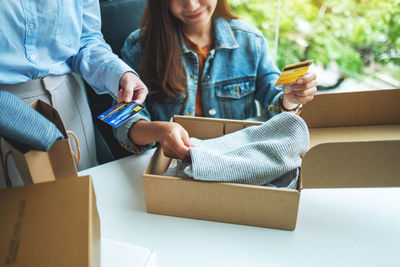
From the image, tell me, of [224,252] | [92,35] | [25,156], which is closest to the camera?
[25,156]

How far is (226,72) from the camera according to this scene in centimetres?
119

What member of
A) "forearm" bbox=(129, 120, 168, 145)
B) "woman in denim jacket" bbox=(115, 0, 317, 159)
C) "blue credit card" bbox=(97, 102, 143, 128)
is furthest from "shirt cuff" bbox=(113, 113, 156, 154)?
"woman in denim jacket" bbox=(115, 0, 317, 159)

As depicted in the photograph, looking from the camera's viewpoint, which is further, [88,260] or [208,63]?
[208,63]

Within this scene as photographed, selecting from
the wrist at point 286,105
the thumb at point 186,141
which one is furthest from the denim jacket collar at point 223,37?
the thumb at point 186,141

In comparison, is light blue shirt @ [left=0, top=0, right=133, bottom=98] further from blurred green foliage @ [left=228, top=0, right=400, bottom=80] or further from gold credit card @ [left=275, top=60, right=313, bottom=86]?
blurred green foliage @ [left=228, top=0, right=400, bottom=80]

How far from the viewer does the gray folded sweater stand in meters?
0.64

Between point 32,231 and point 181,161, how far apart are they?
39cm

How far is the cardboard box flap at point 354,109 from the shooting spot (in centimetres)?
81

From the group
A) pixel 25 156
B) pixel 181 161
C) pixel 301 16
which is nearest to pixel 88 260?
pixel 25 156

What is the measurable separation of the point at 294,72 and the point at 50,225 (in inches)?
25.2

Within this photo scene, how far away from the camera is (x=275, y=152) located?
2.20 ft

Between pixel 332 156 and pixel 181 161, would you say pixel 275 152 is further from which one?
pixel 181 161

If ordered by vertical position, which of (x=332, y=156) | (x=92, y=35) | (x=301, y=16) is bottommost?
(x=301, y=16)

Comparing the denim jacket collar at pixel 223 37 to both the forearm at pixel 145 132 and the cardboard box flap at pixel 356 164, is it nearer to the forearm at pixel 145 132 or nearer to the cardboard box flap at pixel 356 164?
the forearm at pixel 145 132
